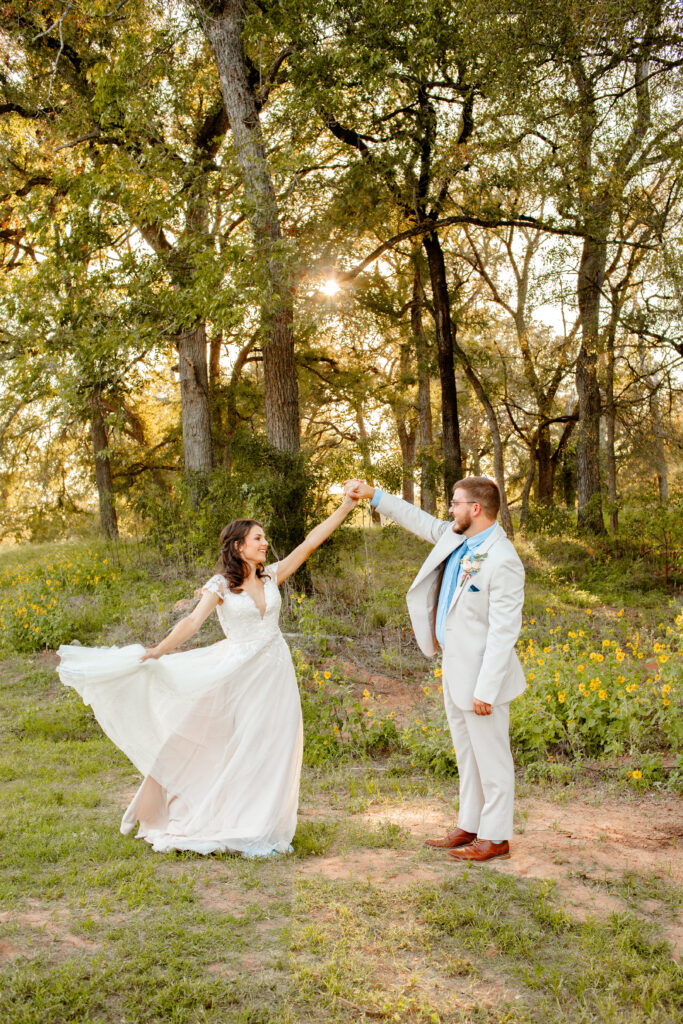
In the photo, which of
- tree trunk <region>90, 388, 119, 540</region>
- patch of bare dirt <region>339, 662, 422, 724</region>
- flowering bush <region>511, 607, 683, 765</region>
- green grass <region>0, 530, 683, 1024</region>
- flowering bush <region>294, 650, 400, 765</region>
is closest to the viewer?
green grass <region>0, 530, 683, 1024</region>

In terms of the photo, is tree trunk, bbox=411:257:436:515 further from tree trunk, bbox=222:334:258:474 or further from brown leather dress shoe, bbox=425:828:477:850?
brown leather dress shoe, bbox=425:828:477:850

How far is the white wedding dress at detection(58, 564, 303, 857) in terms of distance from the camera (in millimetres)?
5246

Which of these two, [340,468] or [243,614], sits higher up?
[340,468]

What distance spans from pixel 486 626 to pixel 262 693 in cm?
156

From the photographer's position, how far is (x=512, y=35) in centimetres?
1214

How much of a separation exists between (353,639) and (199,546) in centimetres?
384

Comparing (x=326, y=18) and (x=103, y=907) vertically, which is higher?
(x=326, y=18)

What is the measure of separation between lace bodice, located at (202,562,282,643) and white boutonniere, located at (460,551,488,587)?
4.37 feet

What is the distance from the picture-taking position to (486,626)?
480 cm

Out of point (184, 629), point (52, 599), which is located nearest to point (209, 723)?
point (184, 629)

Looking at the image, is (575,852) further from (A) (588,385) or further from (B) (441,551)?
(A) (588,385)

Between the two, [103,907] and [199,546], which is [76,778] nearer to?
[103,907]

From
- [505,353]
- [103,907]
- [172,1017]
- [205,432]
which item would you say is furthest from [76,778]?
[505,353]

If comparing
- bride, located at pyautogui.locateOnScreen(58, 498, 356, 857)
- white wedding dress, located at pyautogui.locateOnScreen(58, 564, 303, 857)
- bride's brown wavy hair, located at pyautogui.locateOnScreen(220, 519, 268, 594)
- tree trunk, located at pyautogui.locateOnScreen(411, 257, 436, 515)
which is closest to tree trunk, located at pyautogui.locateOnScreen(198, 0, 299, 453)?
tree trunk, located at pyautogui.locateOnScreen(411, 257, 436, 515)
